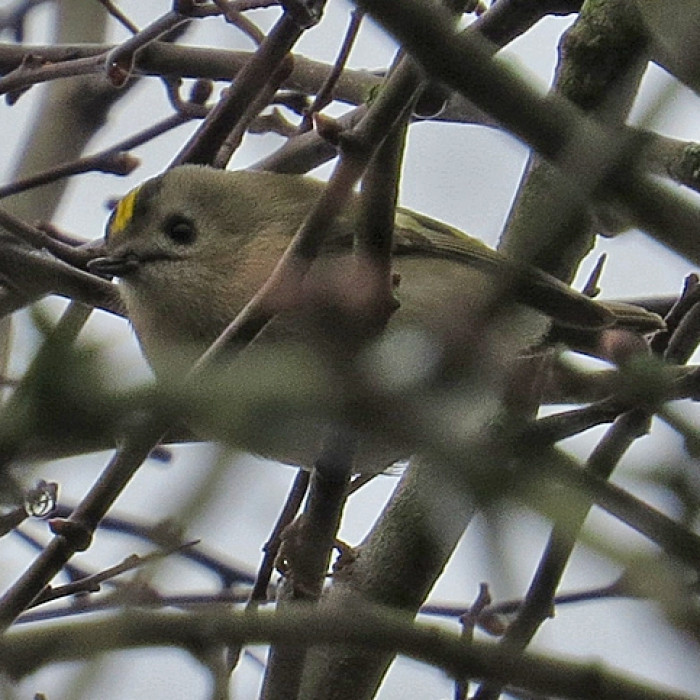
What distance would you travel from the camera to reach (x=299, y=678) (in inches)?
78.6

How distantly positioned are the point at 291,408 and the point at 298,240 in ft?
2.01

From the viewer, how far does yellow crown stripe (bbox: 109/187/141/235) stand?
9.16 ft

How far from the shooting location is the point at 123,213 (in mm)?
2840

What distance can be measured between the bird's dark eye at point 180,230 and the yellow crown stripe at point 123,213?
0.08 metres

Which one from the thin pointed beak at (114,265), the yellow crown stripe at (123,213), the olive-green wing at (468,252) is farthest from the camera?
the yellow crown stripe at (123,213)

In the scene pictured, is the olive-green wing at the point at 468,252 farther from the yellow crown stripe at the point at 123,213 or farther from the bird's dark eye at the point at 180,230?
the yellow crown stripe at the point at 123,213

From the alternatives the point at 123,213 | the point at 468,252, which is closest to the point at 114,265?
the point at 123,213

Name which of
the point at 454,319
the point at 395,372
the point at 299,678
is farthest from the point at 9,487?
the point at 299,678

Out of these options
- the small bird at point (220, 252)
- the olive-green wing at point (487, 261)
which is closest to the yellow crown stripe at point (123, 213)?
the small bird at point (220, 252)

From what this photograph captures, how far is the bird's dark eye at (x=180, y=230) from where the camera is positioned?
2.86m

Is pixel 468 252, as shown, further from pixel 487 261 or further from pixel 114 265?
pixel 114 265

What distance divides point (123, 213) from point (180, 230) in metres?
0.13

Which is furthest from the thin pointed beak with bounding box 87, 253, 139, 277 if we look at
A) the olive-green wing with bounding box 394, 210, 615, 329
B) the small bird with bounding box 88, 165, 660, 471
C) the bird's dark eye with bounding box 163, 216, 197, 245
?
the olive-green wing with bounding box 394, 210, 615, 329

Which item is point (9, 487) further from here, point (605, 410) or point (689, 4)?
point (605, 410)
